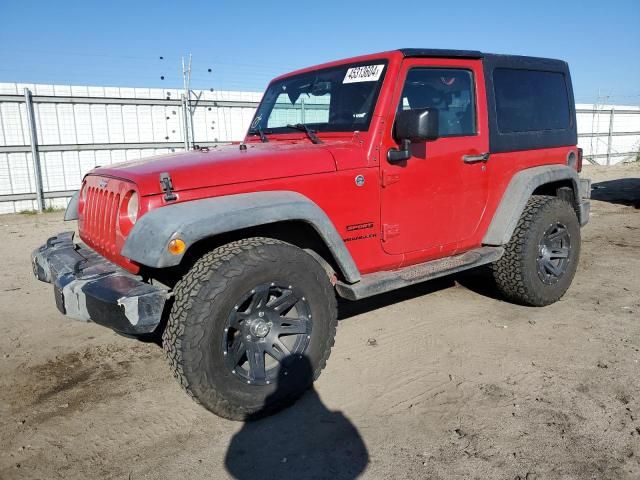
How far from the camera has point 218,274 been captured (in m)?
2.63

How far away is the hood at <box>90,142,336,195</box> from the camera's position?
2.79 metres

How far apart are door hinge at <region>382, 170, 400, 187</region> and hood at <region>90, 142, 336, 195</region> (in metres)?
0.39

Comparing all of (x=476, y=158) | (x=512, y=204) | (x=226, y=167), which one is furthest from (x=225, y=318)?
(x=512, y=204)

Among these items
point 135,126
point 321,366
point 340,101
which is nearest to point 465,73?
point 340,101

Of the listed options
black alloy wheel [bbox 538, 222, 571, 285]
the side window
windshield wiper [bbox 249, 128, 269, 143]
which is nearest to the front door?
the side window

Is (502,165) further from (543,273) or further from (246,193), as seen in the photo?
(246,193)

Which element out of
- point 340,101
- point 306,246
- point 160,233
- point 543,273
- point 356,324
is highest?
point 340,101

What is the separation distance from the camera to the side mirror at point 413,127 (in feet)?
10.5

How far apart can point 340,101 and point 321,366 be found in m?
1.91

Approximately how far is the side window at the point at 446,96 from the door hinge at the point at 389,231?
2.67ft

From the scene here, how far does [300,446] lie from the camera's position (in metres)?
2.65

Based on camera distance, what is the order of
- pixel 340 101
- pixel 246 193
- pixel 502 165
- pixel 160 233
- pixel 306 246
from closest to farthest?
pixel 160 233
pixel 246 193
pixel 306 246
pixel 340 101
pixel 502 165

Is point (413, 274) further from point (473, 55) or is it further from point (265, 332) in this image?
point (473, 55)

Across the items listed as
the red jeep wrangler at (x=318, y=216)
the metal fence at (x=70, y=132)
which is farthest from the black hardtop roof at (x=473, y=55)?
the metal fence at (x=70, y=132)
